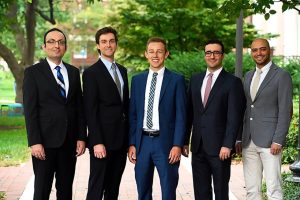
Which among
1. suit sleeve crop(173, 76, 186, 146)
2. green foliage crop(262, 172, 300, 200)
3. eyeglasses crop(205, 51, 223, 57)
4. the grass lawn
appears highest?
eyeglasses crop(205, 51, 223, 57)

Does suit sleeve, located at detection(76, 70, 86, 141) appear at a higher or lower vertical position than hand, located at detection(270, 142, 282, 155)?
higher

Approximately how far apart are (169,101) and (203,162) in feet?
2.56

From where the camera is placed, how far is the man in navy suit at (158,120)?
7.00 meters

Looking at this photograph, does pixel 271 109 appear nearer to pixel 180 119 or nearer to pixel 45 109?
pixel 180 119

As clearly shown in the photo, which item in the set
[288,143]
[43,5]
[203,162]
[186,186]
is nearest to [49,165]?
[203,162]

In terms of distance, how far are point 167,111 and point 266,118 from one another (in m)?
1.12

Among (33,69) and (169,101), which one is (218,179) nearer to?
(169,101)

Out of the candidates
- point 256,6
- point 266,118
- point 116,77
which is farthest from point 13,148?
point 266,118

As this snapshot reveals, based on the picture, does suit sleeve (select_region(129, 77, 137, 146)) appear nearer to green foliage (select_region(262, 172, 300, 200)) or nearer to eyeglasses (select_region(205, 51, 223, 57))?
eyeglasses (select_region(205, 51, 223, 57))

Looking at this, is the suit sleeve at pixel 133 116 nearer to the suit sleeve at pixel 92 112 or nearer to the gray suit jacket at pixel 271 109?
the suit sleeve at pixel 92 112

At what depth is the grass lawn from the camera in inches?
581

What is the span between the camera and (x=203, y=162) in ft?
23.7

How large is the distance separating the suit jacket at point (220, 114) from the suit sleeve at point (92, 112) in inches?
41.7

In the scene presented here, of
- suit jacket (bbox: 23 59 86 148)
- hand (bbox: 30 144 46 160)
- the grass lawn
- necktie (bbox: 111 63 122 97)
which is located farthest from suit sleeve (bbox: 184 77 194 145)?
the grass lawn
